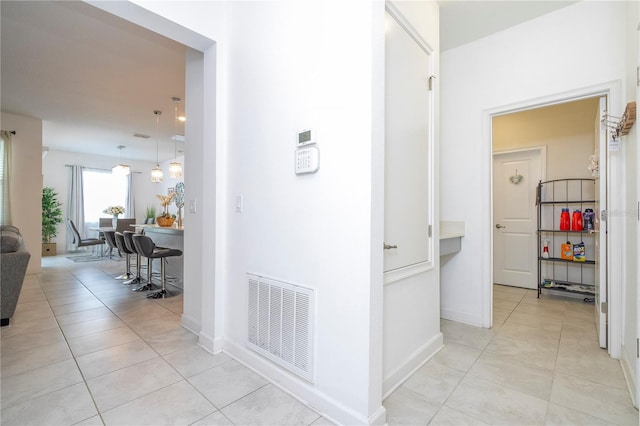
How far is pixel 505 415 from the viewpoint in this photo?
158 centimetres

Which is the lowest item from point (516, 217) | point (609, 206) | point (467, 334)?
point (467, 334)

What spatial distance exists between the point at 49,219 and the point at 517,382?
1017cm

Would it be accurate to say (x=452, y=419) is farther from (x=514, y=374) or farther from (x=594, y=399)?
(x=594, y=399)

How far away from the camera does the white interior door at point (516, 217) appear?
441cm

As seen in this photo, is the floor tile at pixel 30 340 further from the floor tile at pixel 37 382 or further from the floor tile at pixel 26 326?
the floor tile at pixel 37 382

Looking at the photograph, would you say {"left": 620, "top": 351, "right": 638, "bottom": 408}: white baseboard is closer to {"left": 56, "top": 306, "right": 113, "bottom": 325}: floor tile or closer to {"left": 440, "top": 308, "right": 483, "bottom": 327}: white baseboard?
{"left": 440, "top": 308, "right": 483, "bottom": 327}: white baseboard

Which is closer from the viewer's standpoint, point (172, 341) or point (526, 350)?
point (526, 350)

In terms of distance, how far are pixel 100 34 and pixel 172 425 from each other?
347 centimetres

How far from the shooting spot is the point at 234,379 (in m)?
1.92

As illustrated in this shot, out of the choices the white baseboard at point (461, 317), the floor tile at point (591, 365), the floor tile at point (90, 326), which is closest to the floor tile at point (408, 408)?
the floor tile at point (591, 365)

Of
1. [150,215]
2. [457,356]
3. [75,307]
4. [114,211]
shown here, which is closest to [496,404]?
[457,356]

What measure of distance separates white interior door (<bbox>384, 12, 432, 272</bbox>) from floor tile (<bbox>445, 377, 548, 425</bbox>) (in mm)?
838

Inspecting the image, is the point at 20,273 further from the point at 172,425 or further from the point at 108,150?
the point at 108,150

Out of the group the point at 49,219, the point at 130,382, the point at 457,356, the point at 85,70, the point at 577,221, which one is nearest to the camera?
the point at 130,382
